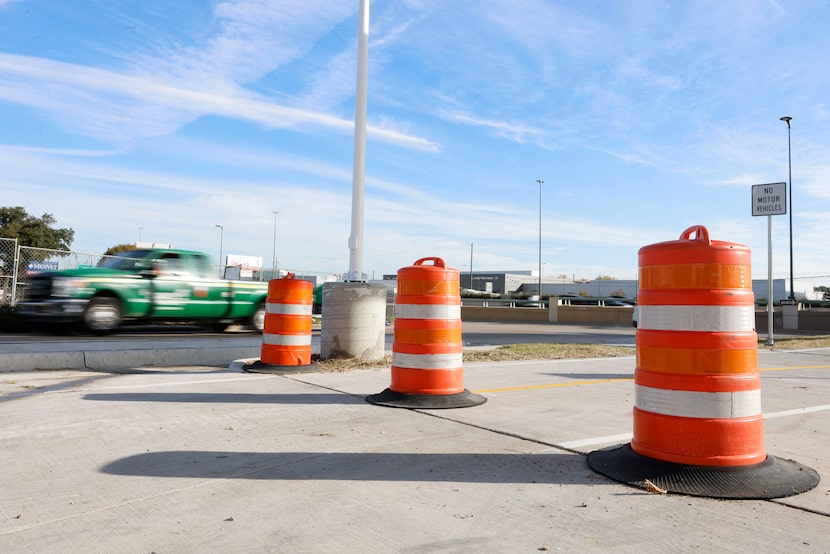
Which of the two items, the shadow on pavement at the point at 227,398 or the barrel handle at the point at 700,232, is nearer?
the barrel handle at the point at 700,232

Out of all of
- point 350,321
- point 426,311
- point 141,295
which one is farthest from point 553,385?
point 141,295

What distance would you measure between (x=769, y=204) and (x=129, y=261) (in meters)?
15.6

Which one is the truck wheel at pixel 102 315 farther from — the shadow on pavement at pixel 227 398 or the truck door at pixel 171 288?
the shadow on pavement at pixel 227 398

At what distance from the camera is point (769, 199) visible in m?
16.3

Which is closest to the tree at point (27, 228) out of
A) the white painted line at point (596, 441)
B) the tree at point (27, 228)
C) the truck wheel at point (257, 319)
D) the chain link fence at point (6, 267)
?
the tree at point (27, 228)

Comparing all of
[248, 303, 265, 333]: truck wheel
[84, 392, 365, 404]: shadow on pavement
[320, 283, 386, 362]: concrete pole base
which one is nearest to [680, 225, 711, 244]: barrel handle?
[84, 392, 365, 404]: shadow on pavement

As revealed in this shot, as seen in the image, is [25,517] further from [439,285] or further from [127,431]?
[439,285]

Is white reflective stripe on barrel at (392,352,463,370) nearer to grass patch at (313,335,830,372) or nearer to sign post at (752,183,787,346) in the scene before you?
grass patch at (313,335,830,372)

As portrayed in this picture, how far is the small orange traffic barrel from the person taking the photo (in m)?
8.13

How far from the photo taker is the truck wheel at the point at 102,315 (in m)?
13.2

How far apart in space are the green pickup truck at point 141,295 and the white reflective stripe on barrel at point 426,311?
8444mm

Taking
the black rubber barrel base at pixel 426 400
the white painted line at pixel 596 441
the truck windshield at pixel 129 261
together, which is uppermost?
the truck windshield at pixel 129 261

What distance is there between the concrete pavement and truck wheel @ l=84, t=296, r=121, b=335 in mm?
7246

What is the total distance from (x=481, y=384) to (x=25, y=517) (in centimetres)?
516
